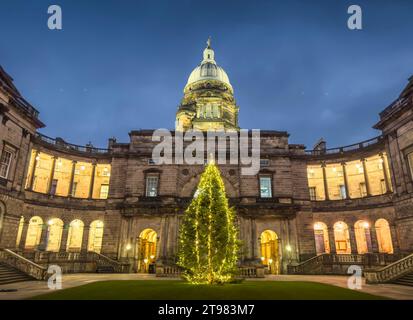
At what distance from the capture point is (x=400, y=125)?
83.9ft

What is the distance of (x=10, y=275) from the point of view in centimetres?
1834

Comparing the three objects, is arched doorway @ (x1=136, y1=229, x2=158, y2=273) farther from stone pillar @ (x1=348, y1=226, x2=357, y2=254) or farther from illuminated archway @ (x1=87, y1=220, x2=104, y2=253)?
stone pillar @ (x1=348, y1=226, x2=357, y2=254)

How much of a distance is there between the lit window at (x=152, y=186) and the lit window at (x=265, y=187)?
1304 centimetres

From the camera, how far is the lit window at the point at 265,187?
33000mm

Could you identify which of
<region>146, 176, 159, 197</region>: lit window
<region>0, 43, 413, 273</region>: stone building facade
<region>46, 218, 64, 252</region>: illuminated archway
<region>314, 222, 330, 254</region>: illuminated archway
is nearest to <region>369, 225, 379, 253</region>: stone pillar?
<region>0, 43, 413, 273</region>: stone building facade

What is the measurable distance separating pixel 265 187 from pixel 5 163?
27265 mm

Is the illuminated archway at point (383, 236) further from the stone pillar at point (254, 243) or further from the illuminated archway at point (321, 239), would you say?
the stone pillar at point (254, 243)

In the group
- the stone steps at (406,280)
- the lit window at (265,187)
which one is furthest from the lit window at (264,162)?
the stone steps at (406,280)

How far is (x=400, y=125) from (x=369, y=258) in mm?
13791

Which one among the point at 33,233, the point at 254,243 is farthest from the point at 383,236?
the point at 33,233

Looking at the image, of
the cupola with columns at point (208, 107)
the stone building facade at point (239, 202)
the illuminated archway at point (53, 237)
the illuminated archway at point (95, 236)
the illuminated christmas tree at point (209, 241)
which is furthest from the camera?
the cupola with columns at point (208, 107)

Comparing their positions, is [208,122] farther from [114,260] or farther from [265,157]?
[114,260]

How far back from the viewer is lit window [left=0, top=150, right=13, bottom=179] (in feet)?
77.0
